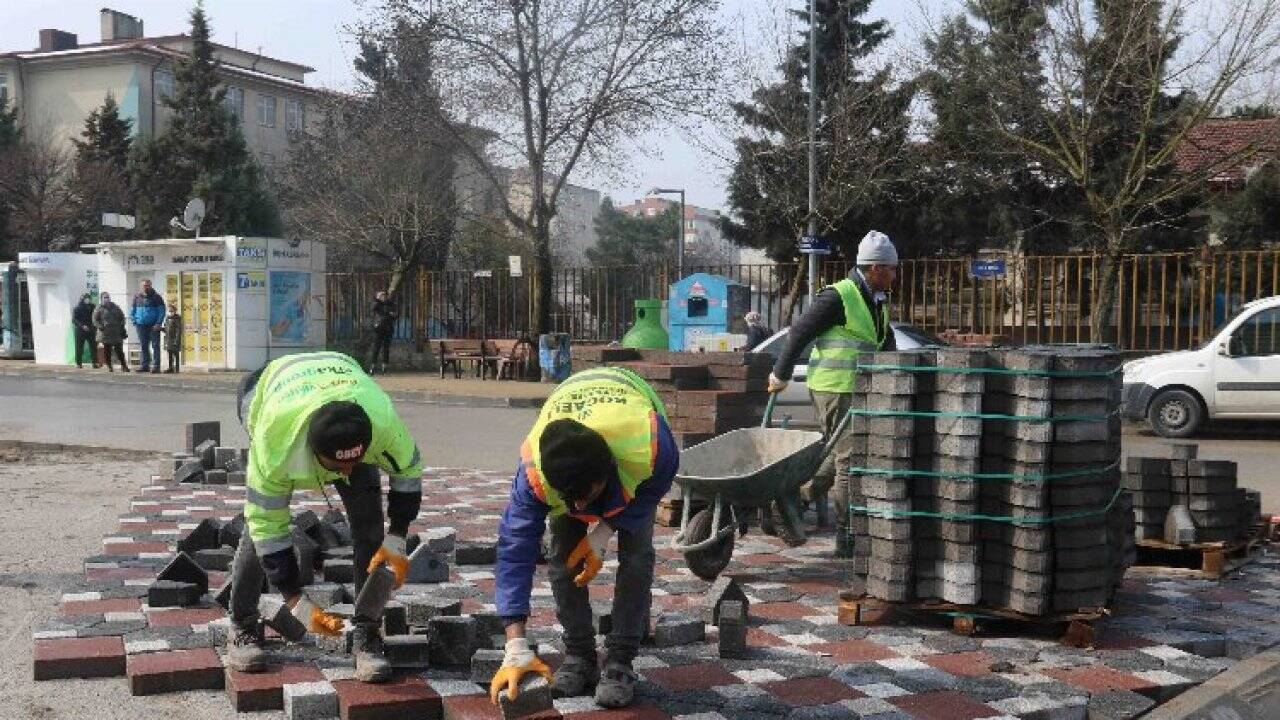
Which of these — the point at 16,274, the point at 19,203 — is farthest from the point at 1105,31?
the point at 19,203

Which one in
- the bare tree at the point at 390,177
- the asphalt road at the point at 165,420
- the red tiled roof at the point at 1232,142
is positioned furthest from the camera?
the bare tree at the point at 390,177

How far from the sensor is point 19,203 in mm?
42406

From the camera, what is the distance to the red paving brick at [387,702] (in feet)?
14.9

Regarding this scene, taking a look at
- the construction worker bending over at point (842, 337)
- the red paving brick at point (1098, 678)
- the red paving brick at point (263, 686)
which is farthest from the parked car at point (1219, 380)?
the red paving brick at point (263, 686)

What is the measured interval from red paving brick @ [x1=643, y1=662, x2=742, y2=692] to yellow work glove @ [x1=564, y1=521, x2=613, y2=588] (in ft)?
2.17

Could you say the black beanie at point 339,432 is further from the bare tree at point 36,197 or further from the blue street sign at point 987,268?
the bare tree at point 36,197

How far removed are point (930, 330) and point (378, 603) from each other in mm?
19218

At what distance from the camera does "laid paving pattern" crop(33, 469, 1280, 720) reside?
4.79 m

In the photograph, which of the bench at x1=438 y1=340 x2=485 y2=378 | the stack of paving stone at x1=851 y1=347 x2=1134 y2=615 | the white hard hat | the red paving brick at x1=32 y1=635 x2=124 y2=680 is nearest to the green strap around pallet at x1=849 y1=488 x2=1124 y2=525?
the stack of paving stone at x1=851 y1=347 x2=1134 y2=615

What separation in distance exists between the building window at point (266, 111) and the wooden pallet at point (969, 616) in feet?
190

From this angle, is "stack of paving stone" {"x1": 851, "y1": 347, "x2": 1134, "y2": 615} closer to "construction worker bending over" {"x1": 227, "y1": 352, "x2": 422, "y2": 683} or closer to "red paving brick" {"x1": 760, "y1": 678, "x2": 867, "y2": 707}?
"red paving brick" {"x1": 760, "y1": 678, "x2": 867, "y2": 707}

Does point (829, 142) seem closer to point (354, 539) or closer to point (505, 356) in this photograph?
point (505, 356)

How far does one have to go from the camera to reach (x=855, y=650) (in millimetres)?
5656

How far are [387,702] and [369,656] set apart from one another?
43cm
